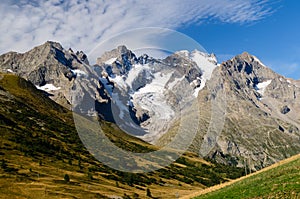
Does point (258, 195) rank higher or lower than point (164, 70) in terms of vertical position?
lower

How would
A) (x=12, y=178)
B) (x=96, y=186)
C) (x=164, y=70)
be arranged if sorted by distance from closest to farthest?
(x=164, y=70)
(x=12, y=178)
(x=96, y=186)

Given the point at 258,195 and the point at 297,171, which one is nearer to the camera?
the point at 258,195

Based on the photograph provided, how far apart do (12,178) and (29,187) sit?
14.4m

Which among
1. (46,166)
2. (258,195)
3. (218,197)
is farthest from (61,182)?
(258,195)

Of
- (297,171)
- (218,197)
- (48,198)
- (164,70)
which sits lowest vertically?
(48,198)

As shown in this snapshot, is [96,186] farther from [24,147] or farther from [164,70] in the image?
[164,70]

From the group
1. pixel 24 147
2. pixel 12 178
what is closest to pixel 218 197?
pixel 12 178

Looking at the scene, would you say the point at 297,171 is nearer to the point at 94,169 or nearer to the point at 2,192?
the point at 2,192

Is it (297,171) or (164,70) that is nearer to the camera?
(297,171)

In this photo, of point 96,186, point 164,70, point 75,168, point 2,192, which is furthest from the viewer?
point 75,168

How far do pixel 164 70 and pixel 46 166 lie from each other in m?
112

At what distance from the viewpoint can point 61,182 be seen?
450 ft

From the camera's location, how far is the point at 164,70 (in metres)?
73.2

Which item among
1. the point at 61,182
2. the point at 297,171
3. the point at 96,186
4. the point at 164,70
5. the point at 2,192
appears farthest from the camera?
the point at 96,186
